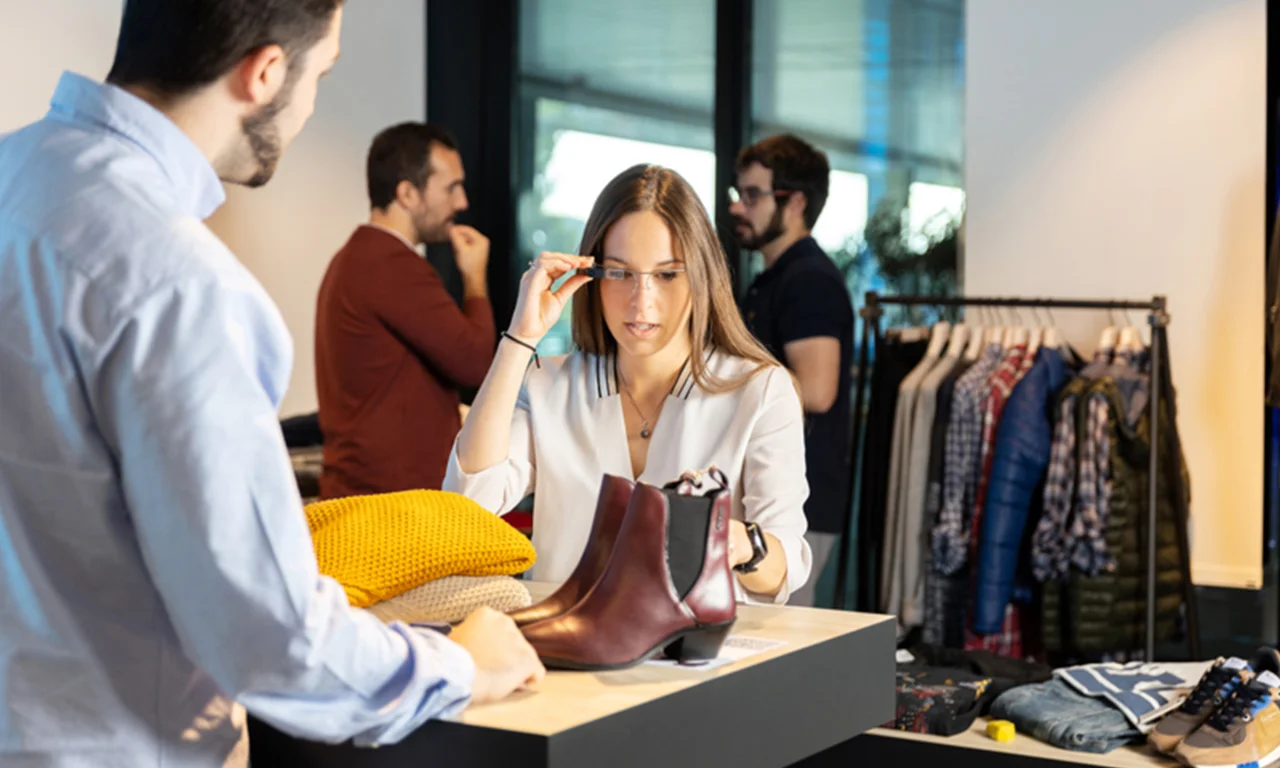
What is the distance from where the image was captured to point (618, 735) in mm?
1116

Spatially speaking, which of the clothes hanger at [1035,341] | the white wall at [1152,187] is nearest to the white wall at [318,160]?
the white wall at [1152,187]

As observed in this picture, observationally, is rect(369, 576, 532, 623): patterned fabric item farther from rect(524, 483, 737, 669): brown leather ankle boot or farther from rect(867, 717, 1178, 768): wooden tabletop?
rect(867, 717, 1178, 768): wooden tabletop

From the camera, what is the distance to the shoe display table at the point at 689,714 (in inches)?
42.4

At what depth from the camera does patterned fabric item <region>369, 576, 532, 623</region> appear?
1.34 meters

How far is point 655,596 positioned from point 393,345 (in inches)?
87.1

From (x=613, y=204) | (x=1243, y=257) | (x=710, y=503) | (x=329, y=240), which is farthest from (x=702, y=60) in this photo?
(x=710, y=503)

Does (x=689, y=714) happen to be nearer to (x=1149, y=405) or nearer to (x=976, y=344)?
(x=1149, y=405)

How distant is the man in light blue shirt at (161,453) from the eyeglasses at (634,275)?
920 millimetres

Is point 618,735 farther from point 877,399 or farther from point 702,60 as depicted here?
point 702,60

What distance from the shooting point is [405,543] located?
132 cm

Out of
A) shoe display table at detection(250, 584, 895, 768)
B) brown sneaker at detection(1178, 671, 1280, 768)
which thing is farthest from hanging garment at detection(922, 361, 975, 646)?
shoe display table at detection(250, 584, 895, 768)

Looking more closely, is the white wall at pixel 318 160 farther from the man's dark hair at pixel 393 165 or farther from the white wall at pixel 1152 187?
the white wall at pixel 1152 187

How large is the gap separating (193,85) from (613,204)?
40.3 inches

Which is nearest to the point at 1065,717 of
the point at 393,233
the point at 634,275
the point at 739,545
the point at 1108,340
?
the point at 634,275
